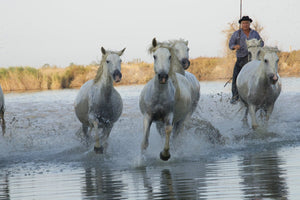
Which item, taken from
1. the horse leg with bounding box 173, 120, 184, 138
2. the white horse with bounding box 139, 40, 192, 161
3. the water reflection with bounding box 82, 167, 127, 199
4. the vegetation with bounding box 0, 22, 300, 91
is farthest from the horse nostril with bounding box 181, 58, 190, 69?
the vegetation with bounding box 0, 22, 300, 91

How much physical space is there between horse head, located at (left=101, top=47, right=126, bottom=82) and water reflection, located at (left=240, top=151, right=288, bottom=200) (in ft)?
7.85

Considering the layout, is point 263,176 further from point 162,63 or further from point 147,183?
point 162,63

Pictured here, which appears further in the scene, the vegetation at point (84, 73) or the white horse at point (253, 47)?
the vegetation at point (84, 73)

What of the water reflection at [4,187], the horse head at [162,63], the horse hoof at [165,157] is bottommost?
the water reflection at [4,187]

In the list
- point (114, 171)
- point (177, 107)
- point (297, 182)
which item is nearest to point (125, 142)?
point (177, 107)

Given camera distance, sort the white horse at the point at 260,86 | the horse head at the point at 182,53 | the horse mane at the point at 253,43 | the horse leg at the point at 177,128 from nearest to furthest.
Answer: the horse leg at the point at 177,128 < the horse head at the point at 182,53 < the white horse at the point at 260,86 < the horse mane at the point at 253,43

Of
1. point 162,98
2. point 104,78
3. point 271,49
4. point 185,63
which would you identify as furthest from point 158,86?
point 271,49

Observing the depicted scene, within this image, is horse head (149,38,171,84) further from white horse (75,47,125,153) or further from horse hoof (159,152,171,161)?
white horse (75,47,125,153)

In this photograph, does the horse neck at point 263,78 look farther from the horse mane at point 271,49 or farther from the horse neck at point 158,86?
the horse neck at point 158,86

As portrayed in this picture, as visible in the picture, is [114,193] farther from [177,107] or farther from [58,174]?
[177,107]

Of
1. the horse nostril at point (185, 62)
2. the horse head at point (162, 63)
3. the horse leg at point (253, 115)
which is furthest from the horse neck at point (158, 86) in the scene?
the horse leg at point (253, 115)

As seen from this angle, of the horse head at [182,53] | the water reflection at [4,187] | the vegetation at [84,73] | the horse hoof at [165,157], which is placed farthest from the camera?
the vegetation at [84,73]

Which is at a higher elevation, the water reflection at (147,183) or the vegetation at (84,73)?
the vegetation at (84,73)

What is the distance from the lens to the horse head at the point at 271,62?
975 centimetres
